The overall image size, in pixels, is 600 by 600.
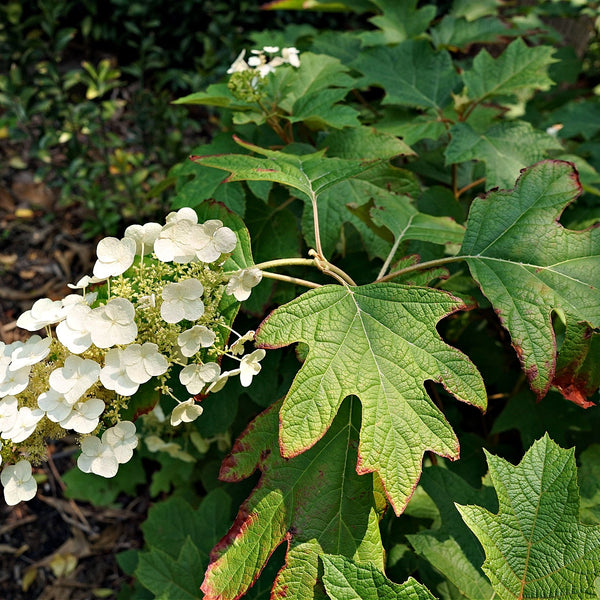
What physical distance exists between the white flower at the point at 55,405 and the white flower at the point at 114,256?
9.2 inches

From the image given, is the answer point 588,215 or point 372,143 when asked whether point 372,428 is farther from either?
point 588,215

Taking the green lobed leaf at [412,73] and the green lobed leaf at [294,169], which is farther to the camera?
the green lobed leaf at [412,73]

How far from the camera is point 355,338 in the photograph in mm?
1160

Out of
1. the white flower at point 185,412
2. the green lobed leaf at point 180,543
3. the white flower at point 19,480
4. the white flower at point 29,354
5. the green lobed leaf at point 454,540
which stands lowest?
the green lobed leaf at point 180,543

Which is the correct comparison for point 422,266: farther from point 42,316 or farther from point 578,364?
point 42,316

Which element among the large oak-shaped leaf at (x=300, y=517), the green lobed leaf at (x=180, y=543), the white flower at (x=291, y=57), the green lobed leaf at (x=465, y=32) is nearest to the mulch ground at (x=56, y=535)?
the green lobed leaf at (x=180, y=543)

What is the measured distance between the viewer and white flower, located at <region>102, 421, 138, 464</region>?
106 centimetres

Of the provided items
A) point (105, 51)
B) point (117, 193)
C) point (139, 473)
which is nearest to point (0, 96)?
point (117, 193)

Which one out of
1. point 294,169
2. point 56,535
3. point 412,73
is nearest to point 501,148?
point 412,73

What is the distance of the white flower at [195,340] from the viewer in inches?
41.9

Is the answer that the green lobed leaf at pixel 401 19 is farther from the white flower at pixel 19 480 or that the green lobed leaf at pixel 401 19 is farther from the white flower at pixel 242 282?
the white flower at pixel 19 480

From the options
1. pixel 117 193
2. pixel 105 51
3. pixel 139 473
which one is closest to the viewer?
pixel 139 473

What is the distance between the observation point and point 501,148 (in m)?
1.78

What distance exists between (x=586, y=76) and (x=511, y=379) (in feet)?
12.9
